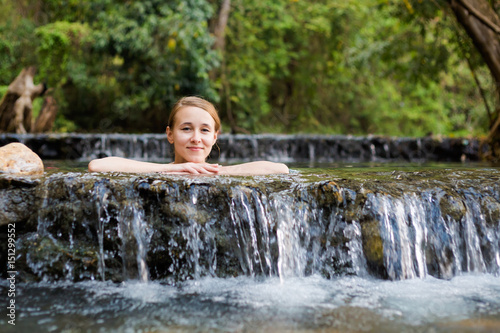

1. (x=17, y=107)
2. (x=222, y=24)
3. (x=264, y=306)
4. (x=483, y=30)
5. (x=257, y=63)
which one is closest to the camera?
(x=264, y=306)

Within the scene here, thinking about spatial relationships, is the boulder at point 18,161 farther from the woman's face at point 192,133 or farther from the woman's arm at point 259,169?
the woman's arm at point 259,169

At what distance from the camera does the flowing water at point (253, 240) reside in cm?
257

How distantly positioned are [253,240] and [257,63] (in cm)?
1440

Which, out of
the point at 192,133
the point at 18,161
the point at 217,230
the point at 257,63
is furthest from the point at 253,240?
the point at 257,63

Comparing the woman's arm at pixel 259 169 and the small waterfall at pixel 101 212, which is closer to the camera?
the small waterfall at pixel 101 212

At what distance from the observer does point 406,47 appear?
37.4 feet

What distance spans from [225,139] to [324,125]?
11.3 meters

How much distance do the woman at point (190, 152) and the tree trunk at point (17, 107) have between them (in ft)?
21.3

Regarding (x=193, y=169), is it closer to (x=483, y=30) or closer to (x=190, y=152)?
(x=190, y=152)

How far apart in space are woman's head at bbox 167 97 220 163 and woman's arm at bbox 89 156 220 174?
0.50 feet

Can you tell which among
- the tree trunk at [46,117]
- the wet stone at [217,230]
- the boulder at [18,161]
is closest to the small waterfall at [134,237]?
the wet stone at [217,230]

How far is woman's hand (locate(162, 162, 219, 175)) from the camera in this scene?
10.7 feet

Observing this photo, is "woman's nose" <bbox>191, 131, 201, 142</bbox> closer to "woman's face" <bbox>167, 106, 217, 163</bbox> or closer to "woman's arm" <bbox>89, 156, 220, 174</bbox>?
"woman's face" <bbox>167, 106, 217, 163</bbox>

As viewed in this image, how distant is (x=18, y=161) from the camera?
3.28 meters
